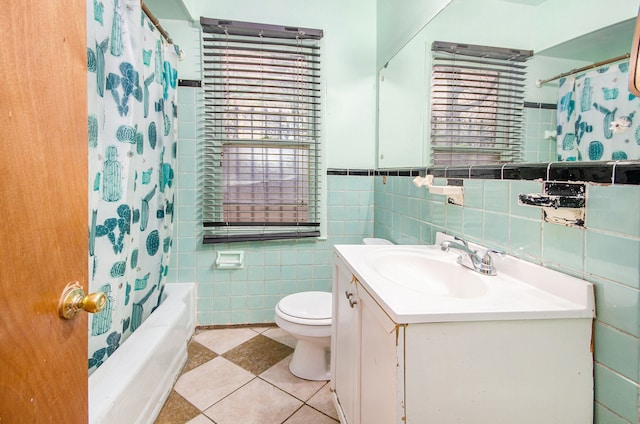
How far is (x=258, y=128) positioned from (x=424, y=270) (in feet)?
4.87

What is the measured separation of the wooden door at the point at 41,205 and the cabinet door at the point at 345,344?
76 centimetres

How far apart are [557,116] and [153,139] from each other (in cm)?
175

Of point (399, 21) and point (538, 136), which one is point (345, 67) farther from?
point (538, 136)

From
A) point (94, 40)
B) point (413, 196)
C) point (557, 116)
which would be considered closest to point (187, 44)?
point (94, 40)

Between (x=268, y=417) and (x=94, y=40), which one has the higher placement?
(x=94, y=40)

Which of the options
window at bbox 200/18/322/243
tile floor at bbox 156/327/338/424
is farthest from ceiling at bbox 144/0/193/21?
tile floor at bbox 156/327/338/424

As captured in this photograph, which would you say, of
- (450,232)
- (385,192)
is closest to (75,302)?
(450,232)

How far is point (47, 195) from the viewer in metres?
0.52

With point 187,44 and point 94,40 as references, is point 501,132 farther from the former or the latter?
point 187,44

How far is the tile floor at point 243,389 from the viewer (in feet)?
4.83

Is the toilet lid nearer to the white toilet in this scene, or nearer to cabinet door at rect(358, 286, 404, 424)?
the white toilet

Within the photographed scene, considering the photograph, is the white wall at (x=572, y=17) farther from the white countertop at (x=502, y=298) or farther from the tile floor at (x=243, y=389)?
the tile floor at (x=243, y=389)

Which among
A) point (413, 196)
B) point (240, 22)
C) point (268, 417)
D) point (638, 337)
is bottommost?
point (268, 417)

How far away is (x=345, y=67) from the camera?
2.30 metres
